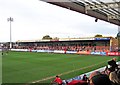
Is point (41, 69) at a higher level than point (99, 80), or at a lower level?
lower

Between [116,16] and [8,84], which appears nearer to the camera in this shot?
[116,16]

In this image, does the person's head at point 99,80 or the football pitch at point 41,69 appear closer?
the person's head at point 99,80

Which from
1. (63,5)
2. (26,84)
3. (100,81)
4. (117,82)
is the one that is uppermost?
(63,5)

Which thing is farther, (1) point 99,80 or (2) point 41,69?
(2) point 41,69

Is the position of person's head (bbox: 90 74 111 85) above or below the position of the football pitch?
above

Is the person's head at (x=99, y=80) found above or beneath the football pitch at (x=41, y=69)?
above

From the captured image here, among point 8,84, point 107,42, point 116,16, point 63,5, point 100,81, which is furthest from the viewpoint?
point 107,42

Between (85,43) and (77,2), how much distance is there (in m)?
50.2

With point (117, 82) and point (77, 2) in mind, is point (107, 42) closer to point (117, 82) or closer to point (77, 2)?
point (77, 2)

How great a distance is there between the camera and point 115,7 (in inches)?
392

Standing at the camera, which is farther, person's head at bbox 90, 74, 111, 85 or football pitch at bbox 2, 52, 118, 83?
football pitch at bbox 2, 52, 118, 83

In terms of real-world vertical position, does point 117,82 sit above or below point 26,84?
above

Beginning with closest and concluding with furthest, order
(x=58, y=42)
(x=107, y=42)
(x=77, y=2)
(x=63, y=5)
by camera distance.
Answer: (x=63, y=5) < (x=77, y=2) < (x=107, y=42) < (x=58, y=42)

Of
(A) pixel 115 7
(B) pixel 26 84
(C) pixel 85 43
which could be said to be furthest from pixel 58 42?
(A) pixel 115 7
